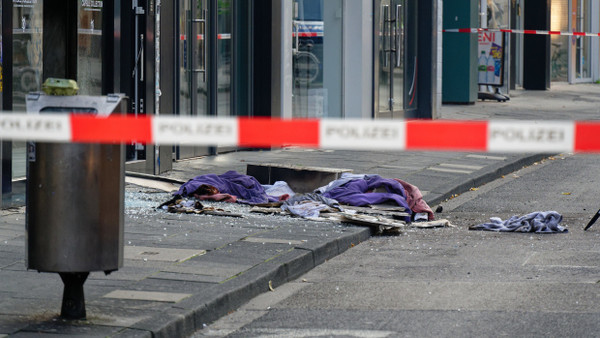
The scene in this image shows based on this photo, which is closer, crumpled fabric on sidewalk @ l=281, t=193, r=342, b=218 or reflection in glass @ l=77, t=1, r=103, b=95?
crumpled fabric on sidewalk @ l=281, t=193, r=342, b=218

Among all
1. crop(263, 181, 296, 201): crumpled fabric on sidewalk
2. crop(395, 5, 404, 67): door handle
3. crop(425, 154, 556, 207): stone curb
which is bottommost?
crop(425, 154, 556, 207): stone curb

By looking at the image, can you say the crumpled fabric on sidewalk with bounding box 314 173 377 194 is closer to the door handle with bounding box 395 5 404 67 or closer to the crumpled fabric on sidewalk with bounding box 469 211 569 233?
the crumpled fabric on sidewalk with bounding box 469 211 569 233

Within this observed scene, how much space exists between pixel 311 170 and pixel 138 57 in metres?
2.60

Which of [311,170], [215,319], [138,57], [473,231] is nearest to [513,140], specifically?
[215,319]

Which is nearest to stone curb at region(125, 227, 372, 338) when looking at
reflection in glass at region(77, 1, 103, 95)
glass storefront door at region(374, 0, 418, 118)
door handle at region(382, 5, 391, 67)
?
reflection in glass at region(77, 1, 103, 95)

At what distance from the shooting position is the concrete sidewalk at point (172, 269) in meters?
5.86

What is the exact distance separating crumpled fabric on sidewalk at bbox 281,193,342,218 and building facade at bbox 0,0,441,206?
2376 mm

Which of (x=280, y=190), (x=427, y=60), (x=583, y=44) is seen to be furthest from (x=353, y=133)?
(x=583, y=44)

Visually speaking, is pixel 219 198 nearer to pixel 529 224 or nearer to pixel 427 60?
pixel 529 224

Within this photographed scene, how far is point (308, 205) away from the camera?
1006 centimetres

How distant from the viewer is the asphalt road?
6.14 meters

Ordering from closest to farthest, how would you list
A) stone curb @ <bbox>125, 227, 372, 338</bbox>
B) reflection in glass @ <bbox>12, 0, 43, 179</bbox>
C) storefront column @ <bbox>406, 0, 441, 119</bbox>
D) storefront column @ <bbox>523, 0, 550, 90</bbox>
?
stone curb @ <bbox>125, 227, 372, 338</bbox> → reflection in glass @ <bbox>12, 0, 43, 179</bbox> → storefront column @ <bbox>406, 0, 441, 119</bbox> → storefront column @ <bbox>523, 0, 550, 90</bbox>

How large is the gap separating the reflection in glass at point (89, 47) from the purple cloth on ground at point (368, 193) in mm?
2905

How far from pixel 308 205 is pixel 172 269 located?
2.96m
